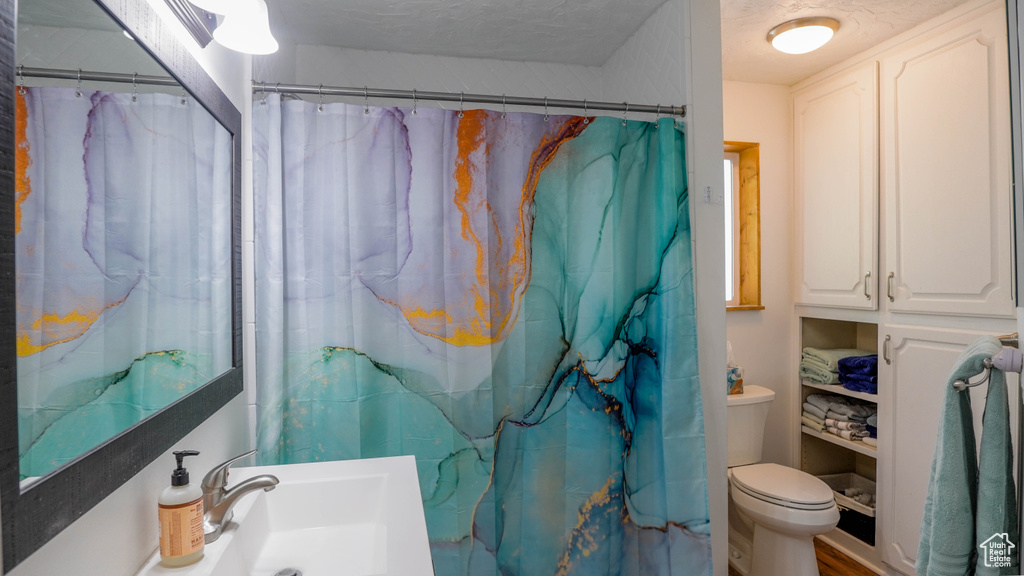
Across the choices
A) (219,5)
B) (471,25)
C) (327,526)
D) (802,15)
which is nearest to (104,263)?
(219,5)

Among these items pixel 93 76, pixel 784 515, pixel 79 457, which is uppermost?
pixel 93 76

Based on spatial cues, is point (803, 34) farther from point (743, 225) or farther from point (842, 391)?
point (842, 391)

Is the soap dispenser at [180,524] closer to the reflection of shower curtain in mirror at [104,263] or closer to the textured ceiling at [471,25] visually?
the reflection of shower curtain in mirror at [104,263]

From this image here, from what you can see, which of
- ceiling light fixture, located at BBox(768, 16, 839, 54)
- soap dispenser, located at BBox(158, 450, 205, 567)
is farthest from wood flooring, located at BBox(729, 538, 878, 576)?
soap dispenser, located at BBox(158, 450, 205, 567)

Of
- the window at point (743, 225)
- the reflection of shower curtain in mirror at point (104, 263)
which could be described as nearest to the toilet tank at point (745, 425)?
the window at point (743, 225)

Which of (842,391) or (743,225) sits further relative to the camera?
(743,225)

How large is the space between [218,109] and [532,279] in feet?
3.36

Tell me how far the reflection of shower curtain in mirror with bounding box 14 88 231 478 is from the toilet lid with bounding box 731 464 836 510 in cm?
208

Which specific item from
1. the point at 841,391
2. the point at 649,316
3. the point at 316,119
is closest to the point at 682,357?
the point at 649,316

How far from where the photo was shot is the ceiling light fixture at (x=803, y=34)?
214cm

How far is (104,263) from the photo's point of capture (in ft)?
2.49

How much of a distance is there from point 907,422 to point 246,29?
268 cm

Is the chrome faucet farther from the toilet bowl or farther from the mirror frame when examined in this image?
the toilet bowl

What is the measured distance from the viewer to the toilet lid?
209cm
